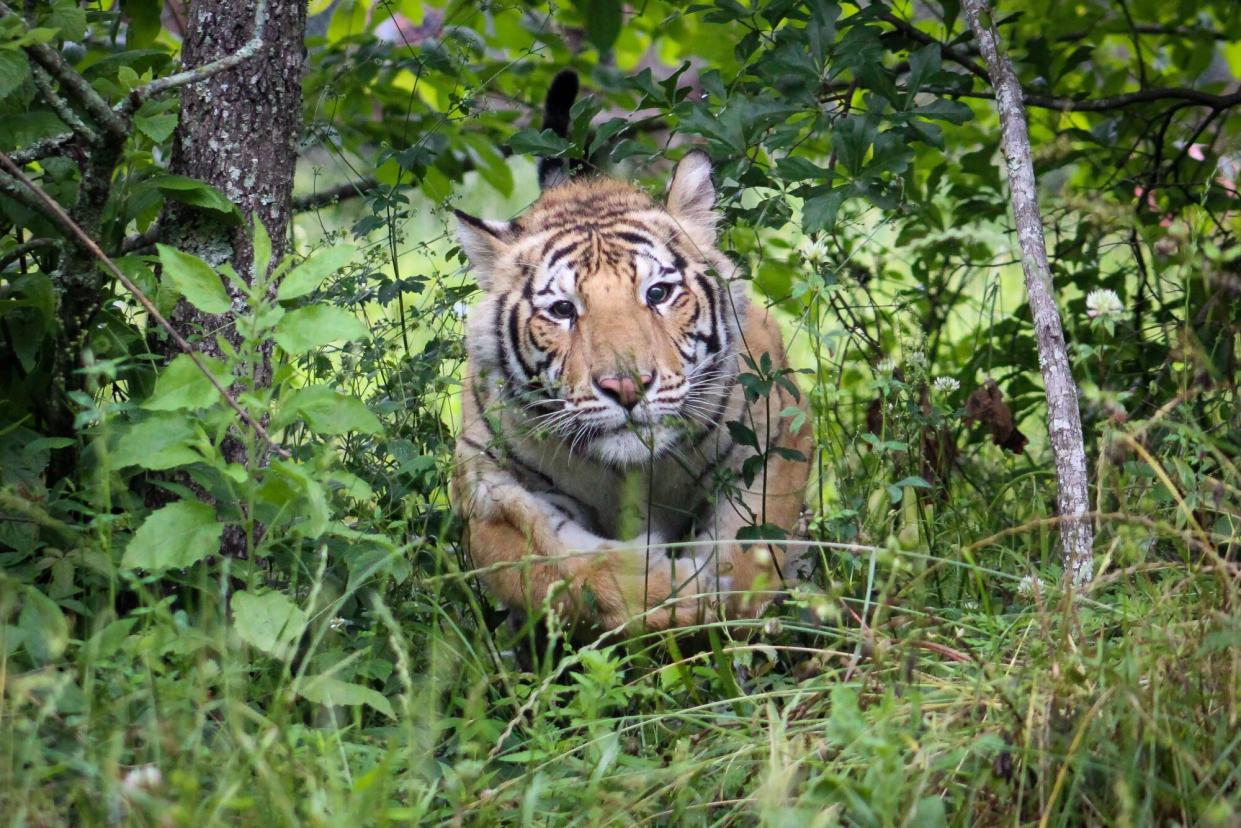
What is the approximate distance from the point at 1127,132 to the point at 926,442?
1.62 m

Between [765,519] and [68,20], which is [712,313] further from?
[68,20]

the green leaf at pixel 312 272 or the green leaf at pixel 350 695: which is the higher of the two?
the green leaf at pixel 312 272

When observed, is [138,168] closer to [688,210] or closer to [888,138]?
[688,210]

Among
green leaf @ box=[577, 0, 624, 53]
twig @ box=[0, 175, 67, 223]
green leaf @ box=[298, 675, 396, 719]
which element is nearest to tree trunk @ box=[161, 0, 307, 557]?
twig @ box=[0, 175, 67, 223]

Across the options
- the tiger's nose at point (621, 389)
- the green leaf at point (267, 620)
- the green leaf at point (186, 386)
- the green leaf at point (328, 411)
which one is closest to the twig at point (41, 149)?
the green leaf at point (186, 386)

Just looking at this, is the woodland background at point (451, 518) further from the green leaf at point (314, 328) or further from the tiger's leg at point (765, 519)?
the tiger's leg at point (765, 519)

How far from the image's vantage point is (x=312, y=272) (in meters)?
2.45

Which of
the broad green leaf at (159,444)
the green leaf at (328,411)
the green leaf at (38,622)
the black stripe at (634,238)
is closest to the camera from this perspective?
the green leaf at (38,622)

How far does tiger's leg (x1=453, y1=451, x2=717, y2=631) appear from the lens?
3145 mm

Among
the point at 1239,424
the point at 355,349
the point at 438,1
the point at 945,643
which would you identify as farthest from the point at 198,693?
the point at 438,1

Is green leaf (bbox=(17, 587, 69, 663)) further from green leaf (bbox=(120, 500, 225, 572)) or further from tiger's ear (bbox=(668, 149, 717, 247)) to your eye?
tiger's ear (bbox=(668, 149, 717, 247))

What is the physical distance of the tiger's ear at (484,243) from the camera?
379 centimetres

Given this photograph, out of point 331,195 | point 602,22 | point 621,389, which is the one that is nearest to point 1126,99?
point 621,389

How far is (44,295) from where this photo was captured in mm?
2748
